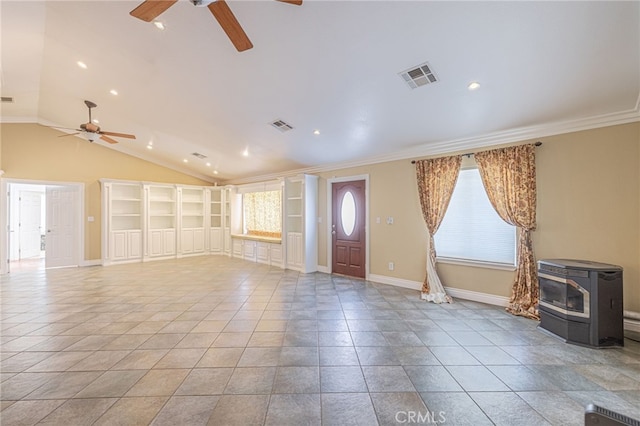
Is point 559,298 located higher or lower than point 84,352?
higher

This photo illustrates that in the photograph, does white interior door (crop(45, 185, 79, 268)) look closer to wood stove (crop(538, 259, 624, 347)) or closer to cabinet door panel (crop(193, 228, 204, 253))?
cabinet door panel (crop(193, 228, 204, 253))

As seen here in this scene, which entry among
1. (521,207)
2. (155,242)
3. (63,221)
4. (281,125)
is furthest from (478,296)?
(63,221)

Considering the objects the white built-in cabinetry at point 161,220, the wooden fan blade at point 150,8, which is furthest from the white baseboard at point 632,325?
the white built-in cabinetry at point 161,220

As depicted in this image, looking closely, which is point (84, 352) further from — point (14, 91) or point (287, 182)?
point (14, 91)

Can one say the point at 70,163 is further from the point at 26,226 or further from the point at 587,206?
the point at 587,206

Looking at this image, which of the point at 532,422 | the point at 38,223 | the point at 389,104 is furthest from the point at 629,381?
the point at 38,223

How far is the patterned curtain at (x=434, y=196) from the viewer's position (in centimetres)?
418

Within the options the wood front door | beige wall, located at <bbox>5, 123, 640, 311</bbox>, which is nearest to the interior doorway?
beige wall, located at <bbox>5, 123, 640, 311</bbox>

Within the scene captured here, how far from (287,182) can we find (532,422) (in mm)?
5870

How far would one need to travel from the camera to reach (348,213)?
19.2 feet

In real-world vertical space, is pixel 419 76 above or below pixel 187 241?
above

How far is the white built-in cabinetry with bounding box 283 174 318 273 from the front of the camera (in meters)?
6.20

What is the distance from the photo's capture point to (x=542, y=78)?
273 cm

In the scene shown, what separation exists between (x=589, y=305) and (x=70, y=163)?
10271 mm
